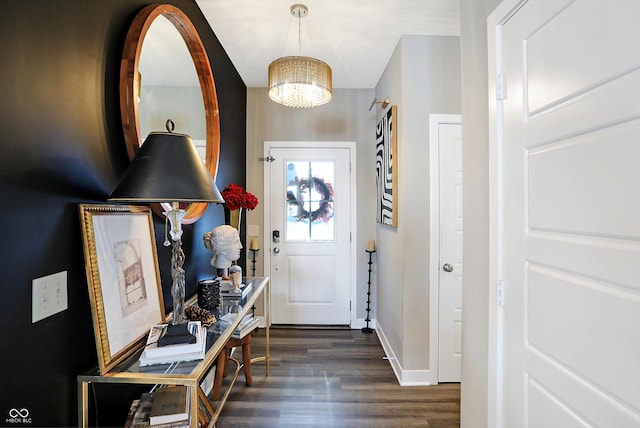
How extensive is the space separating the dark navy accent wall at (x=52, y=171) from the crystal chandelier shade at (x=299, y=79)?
98 centimetres

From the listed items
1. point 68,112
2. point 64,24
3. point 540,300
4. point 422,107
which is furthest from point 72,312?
point 422,107

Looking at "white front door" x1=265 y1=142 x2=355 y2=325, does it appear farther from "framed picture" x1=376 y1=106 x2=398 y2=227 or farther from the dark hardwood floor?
the dark hardwood floor

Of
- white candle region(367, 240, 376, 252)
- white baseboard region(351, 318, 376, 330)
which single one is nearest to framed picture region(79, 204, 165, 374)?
white candle region(367, 240, 376, 252)

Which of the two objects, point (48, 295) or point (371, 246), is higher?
point (48, 295)

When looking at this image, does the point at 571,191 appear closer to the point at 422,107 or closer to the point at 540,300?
the point at 540,300

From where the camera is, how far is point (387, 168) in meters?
2.81

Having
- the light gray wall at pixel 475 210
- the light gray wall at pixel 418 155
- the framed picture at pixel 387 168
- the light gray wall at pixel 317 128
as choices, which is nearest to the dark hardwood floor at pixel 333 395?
the light gray wall at pixel 418 155

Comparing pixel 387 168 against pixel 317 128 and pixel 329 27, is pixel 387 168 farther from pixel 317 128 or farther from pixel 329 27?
pixel 329 27

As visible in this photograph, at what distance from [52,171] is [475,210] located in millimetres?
1636

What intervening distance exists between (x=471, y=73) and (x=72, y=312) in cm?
192

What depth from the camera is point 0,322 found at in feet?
2.47

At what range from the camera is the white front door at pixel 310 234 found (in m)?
3.48

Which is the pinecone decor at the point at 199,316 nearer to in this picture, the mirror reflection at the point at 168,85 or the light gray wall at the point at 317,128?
the mirror reflection at the point at 168,85

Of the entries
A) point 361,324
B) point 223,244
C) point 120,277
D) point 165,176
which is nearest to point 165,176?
point 165,176
